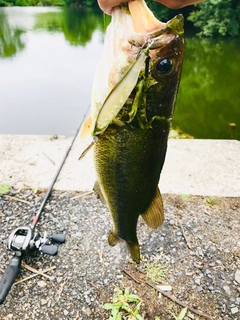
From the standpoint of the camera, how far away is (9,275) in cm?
252

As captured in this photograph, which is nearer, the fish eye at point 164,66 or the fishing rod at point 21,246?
the fish eye at point 164,66

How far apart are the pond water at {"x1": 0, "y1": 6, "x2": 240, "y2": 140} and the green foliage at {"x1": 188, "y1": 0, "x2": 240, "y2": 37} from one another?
1025 millimetres

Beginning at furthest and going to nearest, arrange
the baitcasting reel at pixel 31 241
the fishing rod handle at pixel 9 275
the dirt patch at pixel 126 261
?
the baitcasting reel at pixel 31 241 → the dirt patch at pixel 126 261 → the fishing rod handle at pixel 9 275

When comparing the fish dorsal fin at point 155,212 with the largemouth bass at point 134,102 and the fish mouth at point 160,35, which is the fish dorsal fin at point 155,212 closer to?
the largemouth bass at point 134,102

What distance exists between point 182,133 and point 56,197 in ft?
13.5

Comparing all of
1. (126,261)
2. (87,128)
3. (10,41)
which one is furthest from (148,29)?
(10,41)

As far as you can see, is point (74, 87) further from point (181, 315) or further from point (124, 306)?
point (181, 315)

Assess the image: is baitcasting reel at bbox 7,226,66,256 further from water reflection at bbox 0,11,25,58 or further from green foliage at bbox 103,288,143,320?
water reflection at bbox 0,11,25,58

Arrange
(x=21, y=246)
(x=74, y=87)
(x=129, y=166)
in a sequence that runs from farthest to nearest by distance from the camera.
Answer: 1. (x=74, y=87)
2. (x=21, y=246)
3. (x=129, y=166)

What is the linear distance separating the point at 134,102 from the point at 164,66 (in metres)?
0.18

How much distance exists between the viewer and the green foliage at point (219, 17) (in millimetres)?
18922

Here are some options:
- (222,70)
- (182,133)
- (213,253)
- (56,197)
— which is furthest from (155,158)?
(222,70)

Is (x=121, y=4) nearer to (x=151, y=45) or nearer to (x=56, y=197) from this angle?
(x=151, y=45)

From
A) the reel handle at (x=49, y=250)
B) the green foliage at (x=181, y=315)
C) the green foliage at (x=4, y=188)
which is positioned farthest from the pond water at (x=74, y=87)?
the green foliage at (x=181, y=315)
